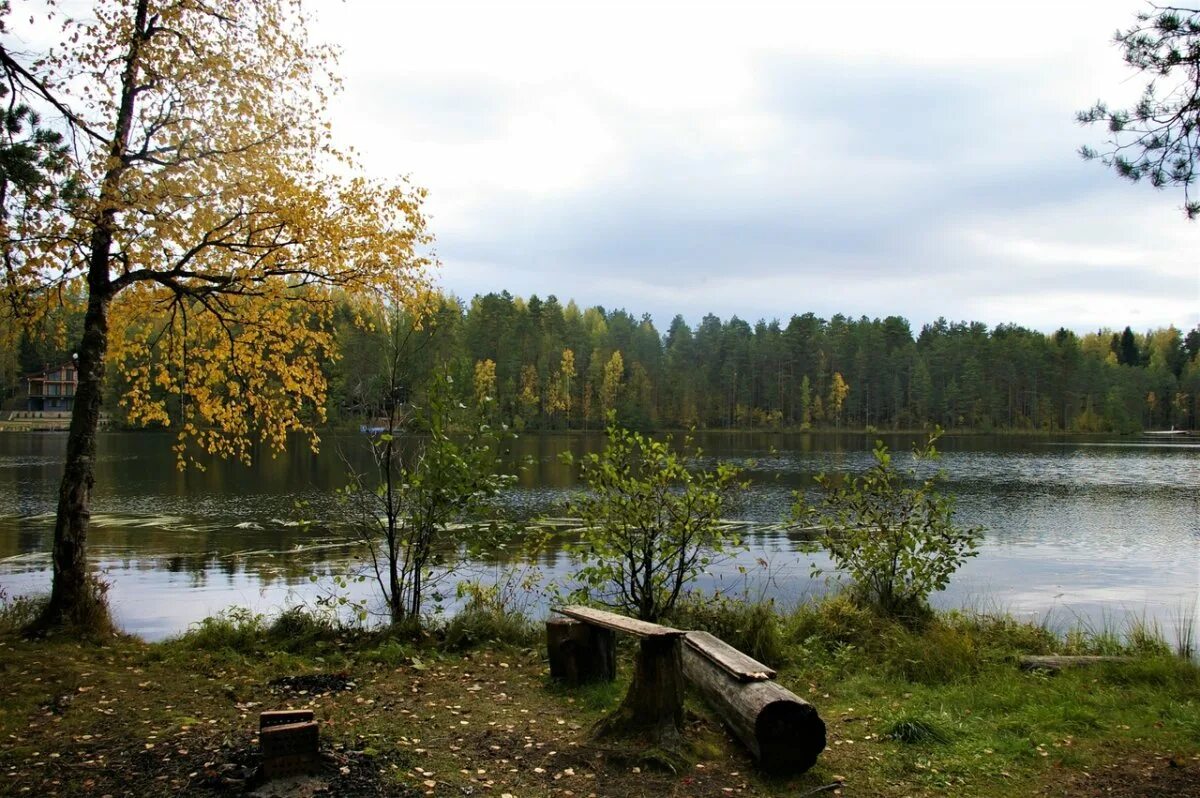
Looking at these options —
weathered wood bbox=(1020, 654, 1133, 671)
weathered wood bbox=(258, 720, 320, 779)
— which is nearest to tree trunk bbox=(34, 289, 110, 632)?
weathered wood bbox=(258, 720, 320, 779)

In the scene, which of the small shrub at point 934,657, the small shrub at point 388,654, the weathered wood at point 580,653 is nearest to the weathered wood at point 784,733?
the weathered wood at point 580,653

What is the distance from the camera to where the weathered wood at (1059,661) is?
25.3ft

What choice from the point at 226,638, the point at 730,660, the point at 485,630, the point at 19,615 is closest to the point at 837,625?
the point at 730,660

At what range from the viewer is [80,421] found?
8094mm

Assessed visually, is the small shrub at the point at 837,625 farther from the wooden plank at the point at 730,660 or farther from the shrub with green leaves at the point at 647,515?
the wooden plank at the point at 730,660

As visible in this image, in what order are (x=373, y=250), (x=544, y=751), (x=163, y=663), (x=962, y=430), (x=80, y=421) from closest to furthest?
(x=544, y=751)
(x=163, y=663)
(x=80, y=421)
(x=373, y=250)
(x=962, y=430)

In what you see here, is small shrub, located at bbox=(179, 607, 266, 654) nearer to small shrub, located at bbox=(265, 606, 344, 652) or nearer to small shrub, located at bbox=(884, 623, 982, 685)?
small shrub, located at bbox=(265, 606, 344, 652)

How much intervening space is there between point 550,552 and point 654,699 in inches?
481

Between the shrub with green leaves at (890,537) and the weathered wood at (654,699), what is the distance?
170 inches

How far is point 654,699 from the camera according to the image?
5.58 metres

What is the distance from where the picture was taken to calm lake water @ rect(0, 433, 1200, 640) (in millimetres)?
13656

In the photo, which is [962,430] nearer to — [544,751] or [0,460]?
[0,460]

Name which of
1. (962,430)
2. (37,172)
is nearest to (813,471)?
(37,172)

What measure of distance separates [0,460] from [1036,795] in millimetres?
53121
